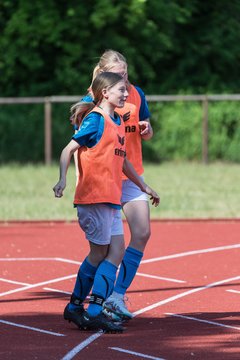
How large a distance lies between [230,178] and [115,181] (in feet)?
51.0

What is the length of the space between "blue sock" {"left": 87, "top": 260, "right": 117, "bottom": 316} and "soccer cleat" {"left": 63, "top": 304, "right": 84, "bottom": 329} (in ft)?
0.28

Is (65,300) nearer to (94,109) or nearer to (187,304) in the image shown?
(187,304)

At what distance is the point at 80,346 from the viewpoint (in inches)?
303

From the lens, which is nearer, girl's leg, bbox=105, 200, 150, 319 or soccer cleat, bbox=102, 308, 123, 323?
soccer cleat, bbox=102, 308, 123, 323

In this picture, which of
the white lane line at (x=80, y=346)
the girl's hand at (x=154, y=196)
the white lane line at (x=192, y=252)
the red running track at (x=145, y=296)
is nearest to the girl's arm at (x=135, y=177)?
the girl's hand at (x=154, y=196)

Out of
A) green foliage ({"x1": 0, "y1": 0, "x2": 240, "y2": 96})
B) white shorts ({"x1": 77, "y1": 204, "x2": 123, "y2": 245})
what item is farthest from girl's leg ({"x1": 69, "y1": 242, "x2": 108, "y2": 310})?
green foliage ({"x1": 0, "y1": 0, "x2": 240, "y2": 96})

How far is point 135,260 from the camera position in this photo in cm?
884

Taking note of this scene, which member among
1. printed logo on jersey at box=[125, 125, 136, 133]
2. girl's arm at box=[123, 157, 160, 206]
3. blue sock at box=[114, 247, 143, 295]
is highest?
printed logo on jersey at box=[125, 125, 136, 133]

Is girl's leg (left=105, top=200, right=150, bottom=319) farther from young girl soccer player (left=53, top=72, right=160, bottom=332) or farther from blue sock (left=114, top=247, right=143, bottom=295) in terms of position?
young girl soccer player (left=53, top=72, right=160, bottom=332)

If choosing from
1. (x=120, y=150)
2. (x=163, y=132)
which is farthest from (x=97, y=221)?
(x=163, y=132)

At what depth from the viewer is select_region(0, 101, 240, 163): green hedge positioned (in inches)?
1110

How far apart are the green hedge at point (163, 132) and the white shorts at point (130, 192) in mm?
18925

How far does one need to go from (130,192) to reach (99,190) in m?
0.79

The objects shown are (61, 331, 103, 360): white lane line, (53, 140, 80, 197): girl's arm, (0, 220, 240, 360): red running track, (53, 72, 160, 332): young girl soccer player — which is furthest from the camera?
(53, 72, 160, 332): young girl soccer player
